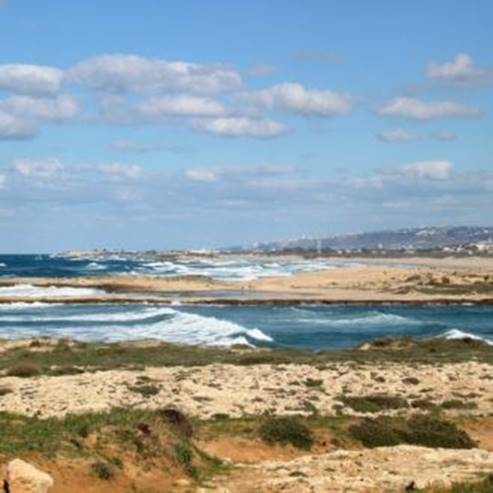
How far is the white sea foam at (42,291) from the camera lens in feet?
313

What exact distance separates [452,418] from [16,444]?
39.9 ft

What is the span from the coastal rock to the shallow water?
37322 millimetres

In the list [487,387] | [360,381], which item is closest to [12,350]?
[360,381]

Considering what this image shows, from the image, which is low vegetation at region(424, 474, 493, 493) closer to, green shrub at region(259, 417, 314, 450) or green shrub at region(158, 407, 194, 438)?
Answer: green shrub at region(259, 417, 314, 450)

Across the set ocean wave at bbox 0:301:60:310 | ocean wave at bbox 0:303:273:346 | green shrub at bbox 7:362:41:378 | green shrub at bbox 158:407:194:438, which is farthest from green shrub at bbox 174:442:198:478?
ocean wave at bbox 0:301:60:310

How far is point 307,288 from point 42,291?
89.9 feet

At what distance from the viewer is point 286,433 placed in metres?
20.6

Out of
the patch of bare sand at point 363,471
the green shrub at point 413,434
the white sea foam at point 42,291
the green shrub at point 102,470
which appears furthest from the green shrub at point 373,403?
the white sea foam at point 42,291

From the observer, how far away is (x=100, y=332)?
58.8 m

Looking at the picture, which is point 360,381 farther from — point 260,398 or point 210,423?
point 210,423

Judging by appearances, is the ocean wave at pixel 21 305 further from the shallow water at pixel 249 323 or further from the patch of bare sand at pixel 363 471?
the patch of bare sand at pixel 363 471

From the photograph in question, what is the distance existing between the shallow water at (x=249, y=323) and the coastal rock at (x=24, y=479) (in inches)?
1469

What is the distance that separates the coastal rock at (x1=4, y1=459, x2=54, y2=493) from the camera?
1326 centimetres

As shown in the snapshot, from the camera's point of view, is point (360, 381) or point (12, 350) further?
point (12, 350)
